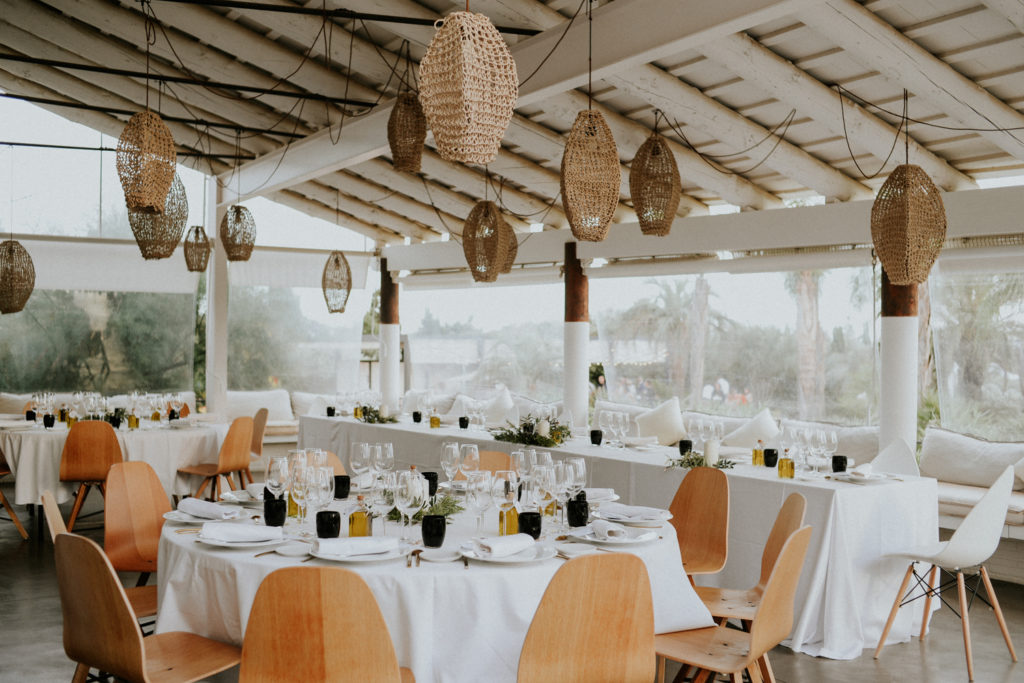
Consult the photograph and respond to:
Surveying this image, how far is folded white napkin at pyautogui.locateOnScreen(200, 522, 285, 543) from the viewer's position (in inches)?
121

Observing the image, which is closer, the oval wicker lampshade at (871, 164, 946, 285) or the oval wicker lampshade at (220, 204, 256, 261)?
the oval wicker lampshade at (871, 164, 946, 285)

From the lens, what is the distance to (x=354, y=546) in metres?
2.93

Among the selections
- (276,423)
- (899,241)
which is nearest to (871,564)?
(899,241)

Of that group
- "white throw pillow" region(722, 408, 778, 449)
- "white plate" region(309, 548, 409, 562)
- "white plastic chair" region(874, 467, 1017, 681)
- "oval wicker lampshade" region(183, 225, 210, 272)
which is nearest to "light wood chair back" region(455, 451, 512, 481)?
"white plate" region(309, 548, 409, 562)

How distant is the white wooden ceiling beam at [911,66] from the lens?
5062mm

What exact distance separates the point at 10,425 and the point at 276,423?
168 inches

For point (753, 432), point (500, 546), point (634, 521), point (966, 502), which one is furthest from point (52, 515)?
point (753, 432)

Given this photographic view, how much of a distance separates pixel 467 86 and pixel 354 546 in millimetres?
1492

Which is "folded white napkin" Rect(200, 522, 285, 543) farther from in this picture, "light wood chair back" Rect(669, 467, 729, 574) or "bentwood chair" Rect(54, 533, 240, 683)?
"light wood chair back" Rect(669, 467, 729, 574)

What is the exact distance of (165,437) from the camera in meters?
A: 7.33

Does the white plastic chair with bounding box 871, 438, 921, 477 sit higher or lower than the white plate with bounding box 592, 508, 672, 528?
higher

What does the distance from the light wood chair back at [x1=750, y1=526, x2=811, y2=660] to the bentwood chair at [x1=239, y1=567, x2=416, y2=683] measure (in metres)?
1.19

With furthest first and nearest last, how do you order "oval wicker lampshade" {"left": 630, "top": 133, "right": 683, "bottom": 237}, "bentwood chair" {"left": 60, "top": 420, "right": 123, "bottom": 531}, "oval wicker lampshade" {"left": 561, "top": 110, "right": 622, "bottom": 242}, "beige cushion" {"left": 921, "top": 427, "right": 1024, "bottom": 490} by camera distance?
"bentwood chair" {"left": 60, "top": 420, "right": 123, "bottom": 531} < "beige cushion" {"left": 921, "top": 427, "right": 1024, "bottom": 490} < "oval wicker lampshade" {"left": 630, "top": 133, "right": 683, "bottom": 237} < "oval wicker lampshade" {"left": 561, "top": 110, "right": 622, "bottom": 242}

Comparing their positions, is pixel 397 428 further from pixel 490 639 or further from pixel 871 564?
pixel 490 639
